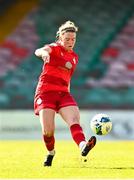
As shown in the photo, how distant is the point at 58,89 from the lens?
8.78m

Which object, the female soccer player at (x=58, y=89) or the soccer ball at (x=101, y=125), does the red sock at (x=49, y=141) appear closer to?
the female soccer player at (x=58, y=89)

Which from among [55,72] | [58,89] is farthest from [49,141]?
[55,72]

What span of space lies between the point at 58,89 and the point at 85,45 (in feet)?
50.3

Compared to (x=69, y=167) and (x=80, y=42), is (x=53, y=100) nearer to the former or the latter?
(x=69, y=167)

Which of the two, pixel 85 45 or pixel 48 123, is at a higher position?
pixel 85 45

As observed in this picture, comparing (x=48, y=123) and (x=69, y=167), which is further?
(x=69, y=167)

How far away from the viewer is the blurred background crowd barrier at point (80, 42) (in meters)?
21.8

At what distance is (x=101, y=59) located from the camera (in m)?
23.4

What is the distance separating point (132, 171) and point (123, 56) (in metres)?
15.8

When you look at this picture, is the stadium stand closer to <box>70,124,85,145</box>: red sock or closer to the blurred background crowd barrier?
the blurred background crowd barrier

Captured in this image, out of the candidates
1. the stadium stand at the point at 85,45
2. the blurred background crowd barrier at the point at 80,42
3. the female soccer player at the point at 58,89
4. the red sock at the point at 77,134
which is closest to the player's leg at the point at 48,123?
the female soccer player at the point at 58,89

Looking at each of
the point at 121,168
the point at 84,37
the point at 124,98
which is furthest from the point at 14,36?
the point at 121,168

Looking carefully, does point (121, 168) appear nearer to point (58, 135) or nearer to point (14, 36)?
point (58, 135)

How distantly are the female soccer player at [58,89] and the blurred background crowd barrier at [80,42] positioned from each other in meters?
11.2
